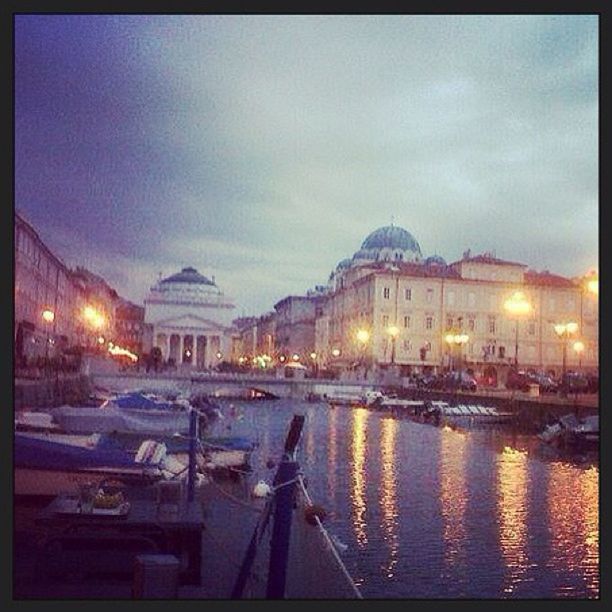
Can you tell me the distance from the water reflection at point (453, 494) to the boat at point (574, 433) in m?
1.90

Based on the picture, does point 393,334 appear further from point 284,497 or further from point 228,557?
point 284,497

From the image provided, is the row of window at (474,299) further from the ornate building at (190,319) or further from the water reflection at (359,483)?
the ornate building at (190,319)

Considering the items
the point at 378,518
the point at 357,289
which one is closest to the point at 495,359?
the point at 357,289

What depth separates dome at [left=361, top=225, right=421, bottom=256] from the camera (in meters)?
54.2

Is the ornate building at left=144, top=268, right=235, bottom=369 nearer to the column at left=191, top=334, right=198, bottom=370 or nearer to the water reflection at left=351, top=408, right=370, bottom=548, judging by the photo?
the column at left=191, top=334, right=198, bottom=370

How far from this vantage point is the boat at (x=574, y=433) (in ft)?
59.7

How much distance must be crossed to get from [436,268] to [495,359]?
4.39 m

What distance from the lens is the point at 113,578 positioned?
20.5 feet

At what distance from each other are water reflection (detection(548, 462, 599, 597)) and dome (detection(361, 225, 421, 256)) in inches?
1570

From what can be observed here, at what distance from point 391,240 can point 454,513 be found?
Result: 147 feet

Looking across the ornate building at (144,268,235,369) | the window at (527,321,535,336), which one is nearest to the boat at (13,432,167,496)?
the window at (527,321,535,336)

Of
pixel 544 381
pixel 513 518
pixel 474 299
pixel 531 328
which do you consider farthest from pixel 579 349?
pixel 513 518

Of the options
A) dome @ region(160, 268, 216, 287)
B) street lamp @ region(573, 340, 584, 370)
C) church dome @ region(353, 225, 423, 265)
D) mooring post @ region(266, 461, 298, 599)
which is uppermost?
church dome @ region(353, 225, 423, 265)

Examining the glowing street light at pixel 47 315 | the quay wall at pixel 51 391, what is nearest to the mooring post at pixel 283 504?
the quay wall at pixel 51 391
